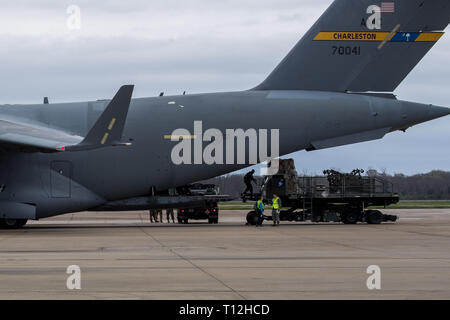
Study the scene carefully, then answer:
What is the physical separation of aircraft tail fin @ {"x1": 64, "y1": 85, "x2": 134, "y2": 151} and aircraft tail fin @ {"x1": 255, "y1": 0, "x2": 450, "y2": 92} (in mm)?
8034

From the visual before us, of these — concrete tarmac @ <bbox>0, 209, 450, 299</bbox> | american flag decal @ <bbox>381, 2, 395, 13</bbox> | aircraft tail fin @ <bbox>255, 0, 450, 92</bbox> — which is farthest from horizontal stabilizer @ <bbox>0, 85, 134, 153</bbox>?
american flag decal @ <bbox>381, 2, 395, 13</bbox>

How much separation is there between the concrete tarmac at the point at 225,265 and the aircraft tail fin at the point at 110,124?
3.04 metres

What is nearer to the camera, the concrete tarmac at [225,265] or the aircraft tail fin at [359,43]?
the concrete tarmac at [225,265]

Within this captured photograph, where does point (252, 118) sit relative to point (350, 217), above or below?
above

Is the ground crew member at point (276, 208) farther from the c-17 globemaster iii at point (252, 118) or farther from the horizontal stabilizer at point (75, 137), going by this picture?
the horizontal stabilizer at point (75, 137)

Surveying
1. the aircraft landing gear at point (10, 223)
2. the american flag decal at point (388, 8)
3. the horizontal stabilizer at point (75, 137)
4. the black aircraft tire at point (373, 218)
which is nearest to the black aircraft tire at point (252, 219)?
the black aircraft tire at point (373, 218)

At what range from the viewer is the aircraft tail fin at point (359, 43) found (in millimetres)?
31141

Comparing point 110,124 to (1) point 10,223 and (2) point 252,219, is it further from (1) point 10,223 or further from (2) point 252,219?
(2) point 252,219

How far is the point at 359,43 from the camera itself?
31.4 metres

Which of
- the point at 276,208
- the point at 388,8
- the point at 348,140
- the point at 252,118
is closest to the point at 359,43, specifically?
the point at 388,8

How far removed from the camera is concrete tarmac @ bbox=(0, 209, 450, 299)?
468 inches

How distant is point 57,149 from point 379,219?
47.6 feet

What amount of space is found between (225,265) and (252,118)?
15.1 meters
